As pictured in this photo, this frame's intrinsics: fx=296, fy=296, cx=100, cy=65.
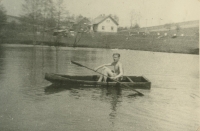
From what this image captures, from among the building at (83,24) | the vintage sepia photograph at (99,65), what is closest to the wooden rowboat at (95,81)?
the vintage sepia photograph at (99,65)

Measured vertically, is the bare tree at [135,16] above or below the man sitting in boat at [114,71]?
above

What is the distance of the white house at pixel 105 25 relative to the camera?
264 centimetres

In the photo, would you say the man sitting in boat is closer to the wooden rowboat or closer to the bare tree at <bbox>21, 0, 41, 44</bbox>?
the wooden rowboat

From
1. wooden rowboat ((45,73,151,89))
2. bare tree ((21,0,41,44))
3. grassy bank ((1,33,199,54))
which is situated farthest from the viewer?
wooden rowboat ((45,73,151,89))

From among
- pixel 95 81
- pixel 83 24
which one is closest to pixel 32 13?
pixel 83 24

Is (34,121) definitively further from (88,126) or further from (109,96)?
(109,96)

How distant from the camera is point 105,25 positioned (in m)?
2.63

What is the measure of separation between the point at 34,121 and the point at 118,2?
129cm

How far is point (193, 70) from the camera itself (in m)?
2.86

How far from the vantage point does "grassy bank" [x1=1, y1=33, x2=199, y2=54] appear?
9.01 feet

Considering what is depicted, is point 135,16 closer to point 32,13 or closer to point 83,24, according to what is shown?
point 83,24

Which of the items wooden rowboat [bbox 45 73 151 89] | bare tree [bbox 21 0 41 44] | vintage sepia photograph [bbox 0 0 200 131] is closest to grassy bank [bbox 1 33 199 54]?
vintage sepia photograph [bbox 0 0 200 131]

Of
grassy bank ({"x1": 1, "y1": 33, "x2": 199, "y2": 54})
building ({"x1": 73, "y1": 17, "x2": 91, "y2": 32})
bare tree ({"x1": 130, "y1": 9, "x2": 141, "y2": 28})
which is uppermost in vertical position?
bare tree ({"x1": 130, "y1": 9, "x2": 141, "y2": 28})

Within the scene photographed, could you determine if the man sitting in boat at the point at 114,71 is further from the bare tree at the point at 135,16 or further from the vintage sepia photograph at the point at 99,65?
the bare tree at the point at 135,16
